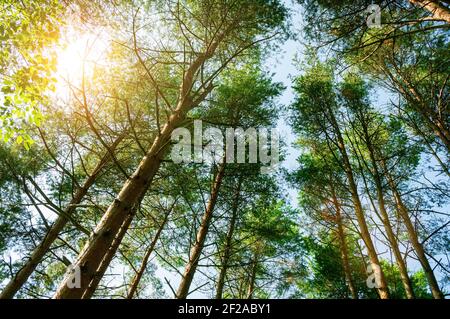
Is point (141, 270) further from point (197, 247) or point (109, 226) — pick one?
point (109, 226)

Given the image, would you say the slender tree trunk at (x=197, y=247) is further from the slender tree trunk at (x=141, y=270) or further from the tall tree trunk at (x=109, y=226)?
the tall tree trunk at (x=109, y=226)

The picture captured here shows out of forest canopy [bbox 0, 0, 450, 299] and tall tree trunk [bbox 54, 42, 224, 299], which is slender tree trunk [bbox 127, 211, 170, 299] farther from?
tall tree trunk [bbox 54, 42, 224, 299]

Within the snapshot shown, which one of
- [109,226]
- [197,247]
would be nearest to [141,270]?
[197,247]

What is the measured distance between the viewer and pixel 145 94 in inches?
265

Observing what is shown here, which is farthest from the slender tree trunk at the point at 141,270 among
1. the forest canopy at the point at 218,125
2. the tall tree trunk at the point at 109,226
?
the tall tree trunk at the point at 109,226

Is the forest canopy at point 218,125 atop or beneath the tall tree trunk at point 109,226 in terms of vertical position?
atop

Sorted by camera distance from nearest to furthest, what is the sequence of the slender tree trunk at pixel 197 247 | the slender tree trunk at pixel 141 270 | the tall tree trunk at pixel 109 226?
the tall tree trunk at pixel 109 226
the slender tree trunk at pixel 197 247
the slender tree trunk at pixel 141 270

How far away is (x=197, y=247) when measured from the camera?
5977 mm

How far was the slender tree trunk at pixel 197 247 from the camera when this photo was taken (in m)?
5.34

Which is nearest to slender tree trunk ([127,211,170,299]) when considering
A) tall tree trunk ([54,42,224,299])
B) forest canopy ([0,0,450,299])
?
forest canopy ([0,0,450,299])

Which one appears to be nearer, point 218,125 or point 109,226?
point 109,226

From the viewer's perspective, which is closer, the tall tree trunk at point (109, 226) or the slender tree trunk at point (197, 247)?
the tall tree trunk at point (109, 226)
